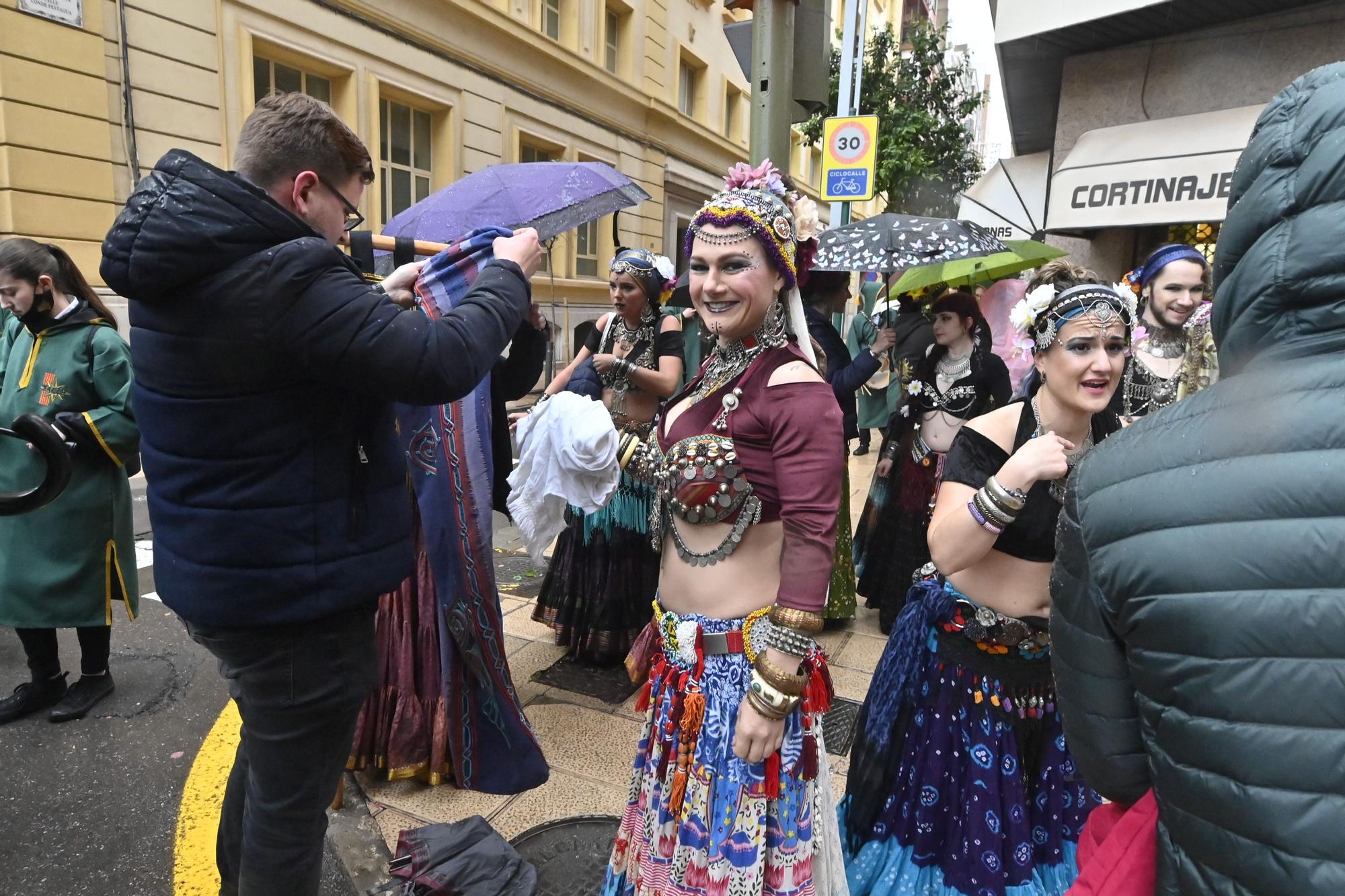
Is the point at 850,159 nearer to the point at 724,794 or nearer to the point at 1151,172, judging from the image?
the point at 1151,172

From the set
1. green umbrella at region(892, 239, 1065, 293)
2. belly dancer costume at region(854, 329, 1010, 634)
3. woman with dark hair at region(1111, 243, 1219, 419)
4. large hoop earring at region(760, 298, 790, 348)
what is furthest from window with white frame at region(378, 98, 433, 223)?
large hoop earring at region(760, 298, 790, 348)

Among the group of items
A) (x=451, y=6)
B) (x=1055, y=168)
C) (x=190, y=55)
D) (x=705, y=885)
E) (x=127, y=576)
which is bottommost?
(x=705, y=885)

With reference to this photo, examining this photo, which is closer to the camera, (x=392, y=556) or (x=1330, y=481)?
(x=1330, y=481)

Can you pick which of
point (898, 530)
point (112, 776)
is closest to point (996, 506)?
point (898, 530)

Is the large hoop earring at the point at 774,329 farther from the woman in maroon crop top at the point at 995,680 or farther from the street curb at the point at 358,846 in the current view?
the street curb at the point at 358,846

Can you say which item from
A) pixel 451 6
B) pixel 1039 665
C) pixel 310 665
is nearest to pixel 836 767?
pixel 1039 665

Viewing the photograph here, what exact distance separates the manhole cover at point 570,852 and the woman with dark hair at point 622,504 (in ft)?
4.03

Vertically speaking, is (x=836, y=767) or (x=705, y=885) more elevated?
(x=705, y=885)

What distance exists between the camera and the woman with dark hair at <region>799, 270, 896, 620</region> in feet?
13.8

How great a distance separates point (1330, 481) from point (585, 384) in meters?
2.98

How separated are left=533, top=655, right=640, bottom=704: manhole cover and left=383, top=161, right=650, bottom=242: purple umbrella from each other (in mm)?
2083

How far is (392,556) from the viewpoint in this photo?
1827 millimetres

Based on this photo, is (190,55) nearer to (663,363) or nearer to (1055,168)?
(663,363)

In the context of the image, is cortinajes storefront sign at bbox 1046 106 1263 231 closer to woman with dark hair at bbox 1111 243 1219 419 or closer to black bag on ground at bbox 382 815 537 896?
woman with dark hair at bbox 1111 243 1219 419
